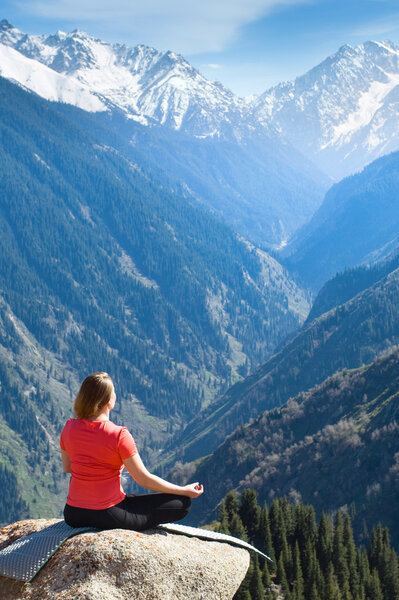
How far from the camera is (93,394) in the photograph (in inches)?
687

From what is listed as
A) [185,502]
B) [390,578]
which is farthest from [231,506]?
[185,502]

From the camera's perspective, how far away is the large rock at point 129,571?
1648 cm

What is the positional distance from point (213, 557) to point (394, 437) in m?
152

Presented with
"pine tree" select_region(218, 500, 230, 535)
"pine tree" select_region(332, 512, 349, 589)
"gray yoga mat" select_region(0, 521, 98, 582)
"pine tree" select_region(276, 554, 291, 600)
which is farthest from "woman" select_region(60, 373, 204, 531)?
"pine tree" select_region(332, 512, 349, 589)

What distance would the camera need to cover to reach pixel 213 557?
755 inches

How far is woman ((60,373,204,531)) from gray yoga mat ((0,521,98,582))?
69cm

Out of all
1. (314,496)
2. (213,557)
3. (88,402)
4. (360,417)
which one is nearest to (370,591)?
(213,557)

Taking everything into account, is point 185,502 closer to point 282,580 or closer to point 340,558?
point 282,580

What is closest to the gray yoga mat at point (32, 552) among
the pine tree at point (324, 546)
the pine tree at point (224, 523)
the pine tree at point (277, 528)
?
the pine tree at point (224, 523)

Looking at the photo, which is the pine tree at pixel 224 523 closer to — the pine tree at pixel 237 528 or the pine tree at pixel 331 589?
the pine tree at pixel 237 528

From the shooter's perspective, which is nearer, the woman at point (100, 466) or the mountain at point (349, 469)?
the woman at point (100, 466)

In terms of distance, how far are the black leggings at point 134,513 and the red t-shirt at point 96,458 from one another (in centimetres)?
22

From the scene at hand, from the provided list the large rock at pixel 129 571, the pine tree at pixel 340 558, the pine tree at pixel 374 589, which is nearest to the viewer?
the large rock at pixel 129 571

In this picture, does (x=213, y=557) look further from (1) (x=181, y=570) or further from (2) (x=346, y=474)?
(2) (x=346, y=474)
